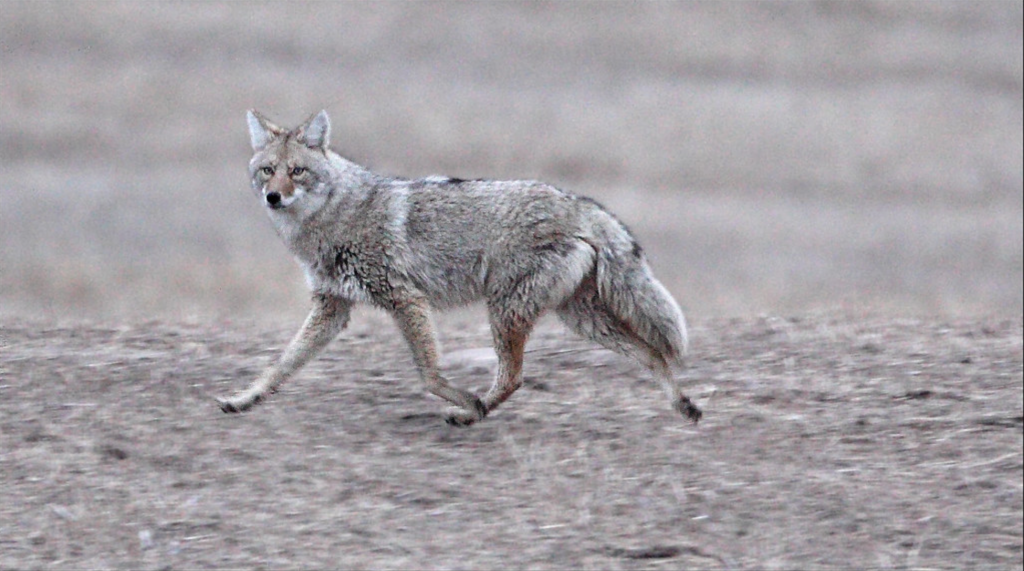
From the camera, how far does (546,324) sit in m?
10.0

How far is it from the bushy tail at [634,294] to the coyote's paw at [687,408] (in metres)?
0.26

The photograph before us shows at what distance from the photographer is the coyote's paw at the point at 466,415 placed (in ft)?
24.6

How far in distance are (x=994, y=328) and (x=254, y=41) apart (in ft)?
53.7

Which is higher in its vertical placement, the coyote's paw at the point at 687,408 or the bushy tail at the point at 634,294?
the bushy tail at the point at 634,294

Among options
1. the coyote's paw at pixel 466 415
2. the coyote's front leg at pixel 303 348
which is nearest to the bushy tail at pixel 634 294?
the coyote's paw at pixel 466 415

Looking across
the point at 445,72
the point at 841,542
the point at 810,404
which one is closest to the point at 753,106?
the point at 445,72

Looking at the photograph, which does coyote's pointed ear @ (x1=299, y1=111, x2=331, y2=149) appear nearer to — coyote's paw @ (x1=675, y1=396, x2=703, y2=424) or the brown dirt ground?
the brown dirt ground

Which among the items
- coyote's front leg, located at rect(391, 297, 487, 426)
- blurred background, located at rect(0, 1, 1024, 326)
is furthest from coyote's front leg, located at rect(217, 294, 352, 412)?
blurred background, located at rect(0, 1, 1024, 326)

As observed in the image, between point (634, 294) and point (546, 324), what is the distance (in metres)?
2.60

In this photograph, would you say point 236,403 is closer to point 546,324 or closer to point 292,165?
point 292,165

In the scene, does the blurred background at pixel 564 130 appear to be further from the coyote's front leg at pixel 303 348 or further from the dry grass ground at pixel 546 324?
the coyote's front leg at pixel 303 348

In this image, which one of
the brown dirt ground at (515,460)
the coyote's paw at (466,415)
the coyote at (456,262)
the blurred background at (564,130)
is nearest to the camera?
the brown dirt ground at (515,460)

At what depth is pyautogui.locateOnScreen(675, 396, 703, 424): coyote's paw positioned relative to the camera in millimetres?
7484

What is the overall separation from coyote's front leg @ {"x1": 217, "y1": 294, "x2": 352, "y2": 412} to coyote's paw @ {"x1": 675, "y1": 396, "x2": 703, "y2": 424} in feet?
6.12
